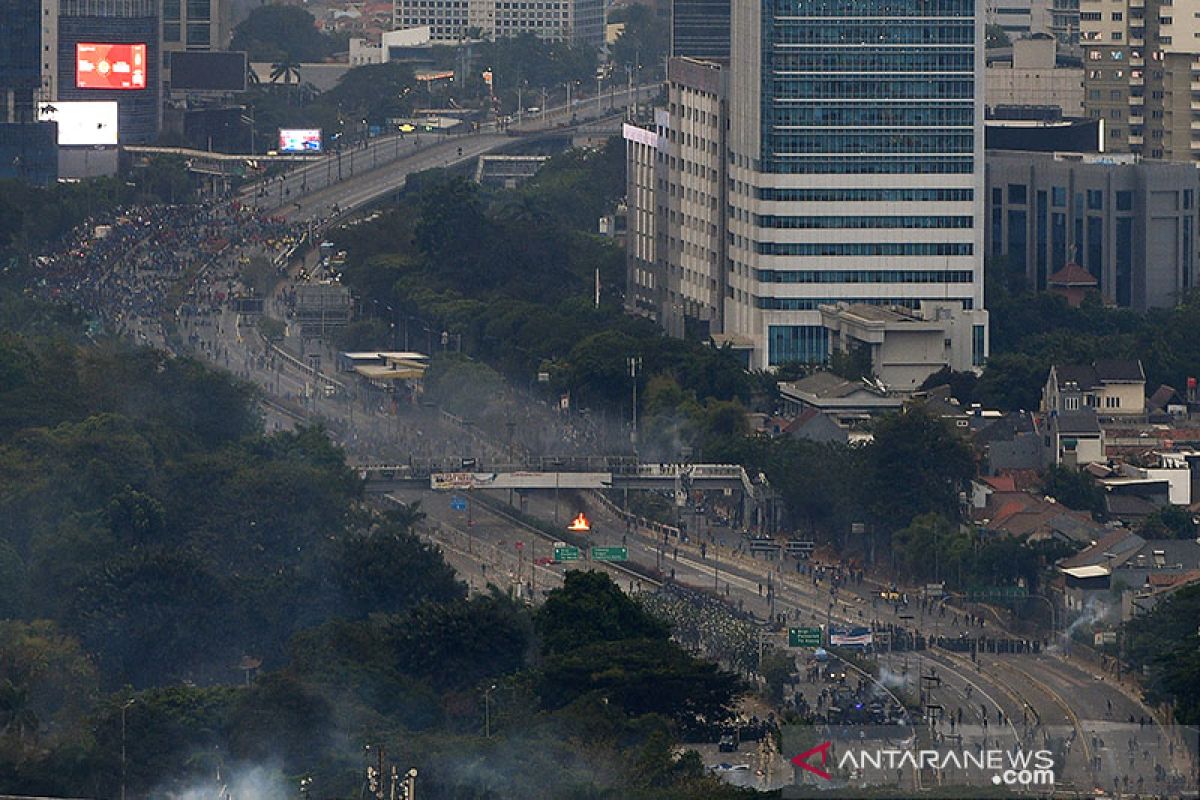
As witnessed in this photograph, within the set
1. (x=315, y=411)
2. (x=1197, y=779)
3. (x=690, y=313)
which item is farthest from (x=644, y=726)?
(x=690, y=313)

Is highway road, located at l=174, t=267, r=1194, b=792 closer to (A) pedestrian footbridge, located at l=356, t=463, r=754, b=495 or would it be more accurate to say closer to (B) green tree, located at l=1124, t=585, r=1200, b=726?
(B) green tree, located at l=1124, t=585, r=1200, b=726

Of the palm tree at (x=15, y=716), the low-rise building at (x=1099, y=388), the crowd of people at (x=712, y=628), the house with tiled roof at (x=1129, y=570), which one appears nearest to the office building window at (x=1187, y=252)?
the low-rise building at (x=1099, y=388)

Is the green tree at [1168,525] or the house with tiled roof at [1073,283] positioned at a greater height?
the house with tiled roof at [1073,283]

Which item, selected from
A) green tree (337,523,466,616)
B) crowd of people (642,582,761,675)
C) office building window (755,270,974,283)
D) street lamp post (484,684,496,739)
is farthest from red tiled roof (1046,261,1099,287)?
street lamp post (484,684,496,739)

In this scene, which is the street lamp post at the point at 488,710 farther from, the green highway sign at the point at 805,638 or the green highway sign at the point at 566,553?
the green highway sign at the point at 566,553

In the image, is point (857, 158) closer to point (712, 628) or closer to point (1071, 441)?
point (1071, 441)
